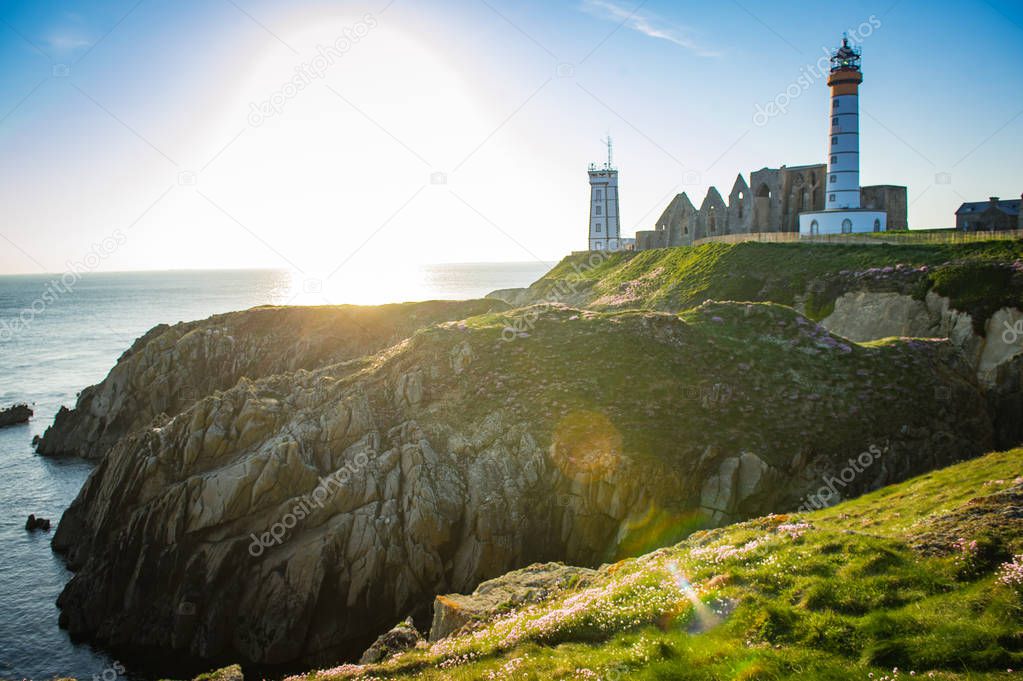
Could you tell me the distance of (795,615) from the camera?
550 inches

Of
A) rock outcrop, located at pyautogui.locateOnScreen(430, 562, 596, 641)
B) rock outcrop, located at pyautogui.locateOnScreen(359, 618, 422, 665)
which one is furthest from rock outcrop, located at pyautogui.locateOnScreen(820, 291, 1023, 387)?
rock outcrop, located at pyautogui.locateOnScreen(359, 618, 422, 665)

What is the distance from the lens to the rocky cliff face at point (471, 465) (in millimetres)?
29094

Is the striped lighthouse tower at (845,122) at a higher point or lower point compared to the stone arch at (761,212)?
higher

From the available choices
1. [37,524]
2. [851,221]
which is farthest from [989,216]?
[37,524]

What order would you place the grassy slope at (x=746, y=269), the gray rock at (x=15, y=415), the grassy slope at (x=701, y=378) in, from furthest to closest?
1. the gray rock at (x=15, y=415)
2. the grassy slope at (x=746, y=269)
3. the grassy slope at (x=701, y=378)

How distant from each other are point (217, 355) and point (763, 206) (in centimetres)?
7358

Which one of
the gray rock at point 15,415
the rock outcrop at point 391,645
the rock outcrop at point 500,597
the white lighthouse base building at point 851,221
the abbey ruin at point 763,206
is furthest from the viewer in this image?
the abbey ruin at point 763,206

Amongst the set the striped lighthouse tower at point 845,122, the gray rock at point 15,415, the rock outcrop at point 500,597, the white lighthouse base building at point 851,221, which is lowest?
the gray rock at point 15,415

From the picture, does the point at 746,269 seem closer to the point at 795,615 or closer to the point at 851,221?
the point at 851,221

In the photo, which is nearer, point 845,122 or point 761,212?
point 845,122

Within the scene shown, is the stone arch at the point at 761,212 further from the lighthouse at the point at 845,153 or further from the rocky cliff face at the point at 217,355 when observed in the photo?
the rocky cliff face at the point at 217,355

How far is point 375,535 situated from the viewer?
2959 centimetres

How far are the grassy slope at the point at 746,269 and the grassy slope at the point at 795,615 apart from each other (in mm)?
40608

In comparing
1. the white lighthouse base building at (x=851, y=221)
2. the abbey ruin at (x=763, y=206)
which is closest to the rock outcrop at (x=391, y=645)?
the white lighthouse base building at (x=851, y=221)
